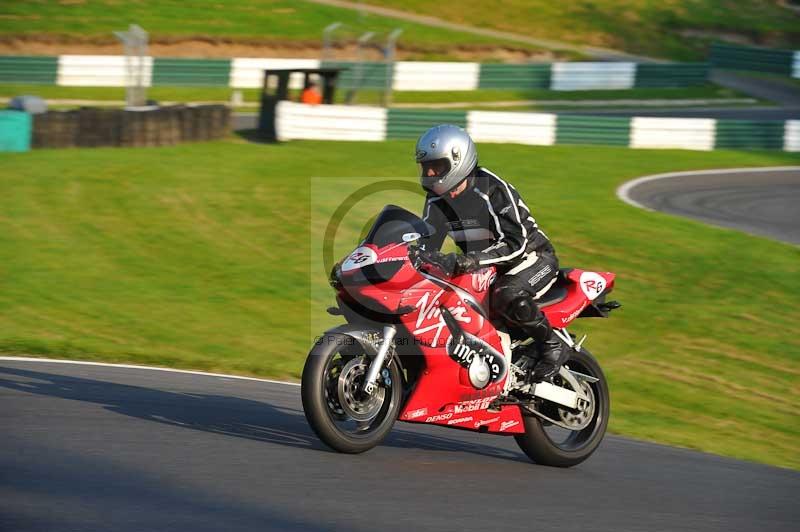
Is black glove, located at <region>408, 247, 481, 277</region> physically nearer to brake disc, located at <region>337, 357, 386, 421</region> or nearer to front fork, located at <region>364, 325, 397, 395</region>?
front fork, located at <region>364, 325, 397, 395</region>

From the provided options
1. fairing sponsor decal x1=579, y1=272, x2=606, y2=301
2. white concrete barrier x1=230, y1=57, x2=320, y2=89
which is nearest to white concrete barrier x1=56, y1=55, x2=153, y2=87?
white concrete barrier x1=230, y1=57, x2=320, y2=89

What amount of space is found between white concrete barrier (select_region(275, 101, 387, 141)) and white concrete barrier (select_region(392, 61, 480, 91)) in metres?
10.1

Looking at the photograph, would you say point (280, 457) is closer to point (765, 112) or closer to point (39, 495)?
point (39, 495)

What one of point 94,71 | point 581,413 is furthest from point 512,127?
→ point 581,413

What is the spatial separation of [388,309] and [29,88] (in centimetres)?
2591

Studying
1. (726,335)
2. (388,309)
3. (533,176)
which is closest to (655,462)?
(388,309)

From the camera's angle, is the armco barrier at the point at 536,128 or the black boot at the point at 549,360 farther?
the armco barrier at the point at 536,128

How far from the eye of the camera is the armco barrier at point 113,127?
763 inches

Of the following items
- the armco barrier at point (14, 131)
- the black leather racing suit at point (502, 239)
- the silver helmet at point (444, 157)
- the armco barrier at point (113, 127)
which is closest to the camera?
the silver helmet at point (444, 157)

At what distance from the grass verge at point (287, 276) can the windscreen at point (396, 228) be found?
2198 millimetres

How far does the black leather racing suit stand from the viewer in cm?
663

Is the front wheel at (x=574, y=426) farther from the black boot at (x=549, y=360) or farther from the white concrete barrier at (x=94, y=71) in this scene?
the white concrete barrier at (x=94, y=71)

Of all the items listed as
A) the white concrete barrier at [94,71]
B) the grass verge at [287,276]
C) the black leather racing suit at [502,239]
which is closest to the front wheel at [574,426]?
the black leather racing suit at [502,239]

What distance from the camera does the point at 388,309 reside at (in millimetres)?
6207
